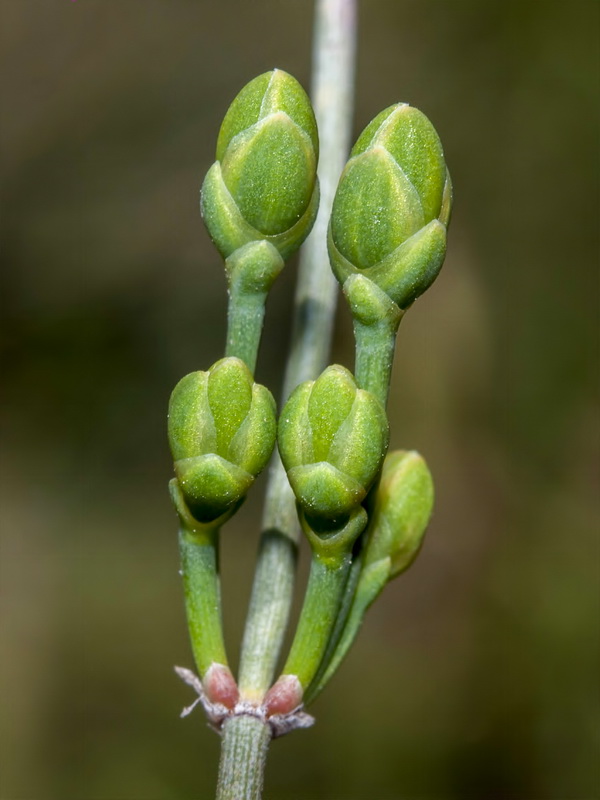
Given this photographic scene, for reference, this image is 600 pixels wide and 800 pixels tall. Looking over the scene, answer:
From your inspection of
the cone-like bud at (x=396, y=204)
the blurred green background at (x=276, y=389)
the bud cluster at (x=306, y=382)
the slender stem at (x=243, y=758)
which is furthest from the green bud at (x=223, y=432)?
the blurred green background at (x=276, y=389)

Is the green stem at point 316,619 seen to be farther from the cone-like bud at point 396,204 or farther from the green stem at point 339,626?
the cone-like bud at point 396,204

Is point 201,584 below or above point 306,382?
below

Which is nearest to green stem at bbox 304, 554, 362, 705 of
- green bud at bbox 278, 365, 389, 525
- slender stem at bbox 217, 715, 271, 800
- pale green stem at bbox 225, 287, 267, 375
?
slender stem at bbox 217, 715, 271, 800

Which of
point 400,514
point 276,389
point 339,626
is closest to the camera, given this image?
point 339,626

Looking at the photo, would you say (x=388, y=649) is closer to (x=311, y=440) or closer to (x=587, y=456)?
(x=587, y=456)

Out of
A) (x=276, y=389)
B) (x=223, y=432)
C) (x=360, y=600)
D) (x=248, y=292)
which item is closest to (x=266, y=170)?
(x=248, y=292)

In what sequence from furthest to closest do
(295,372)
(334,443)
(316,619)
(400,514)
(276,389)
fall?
(276,389) < (295,372) < (400,514) < (316,619) < (334,443)

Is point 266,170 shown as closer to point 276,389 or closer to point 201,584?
point 201,584
